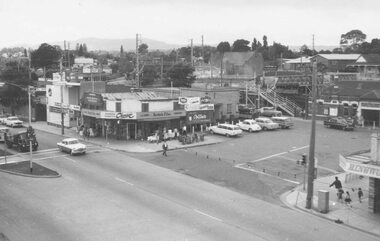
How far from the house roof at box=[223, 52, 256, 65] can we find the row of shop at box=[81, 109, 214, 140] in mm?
79342

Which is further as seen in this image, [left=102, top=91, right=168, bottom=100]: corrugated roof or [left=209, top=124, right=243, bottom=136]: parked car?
[left=209, top=124, right=243, bottom=136]: parked car

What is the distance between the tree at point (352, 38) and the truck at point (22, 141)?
171719 mm

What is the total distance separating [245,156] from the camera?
39.8m

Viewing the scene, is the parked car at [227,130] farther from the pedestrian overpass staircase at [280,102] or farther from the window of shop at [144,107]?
the pedestrian overpass staircase at [280,102]

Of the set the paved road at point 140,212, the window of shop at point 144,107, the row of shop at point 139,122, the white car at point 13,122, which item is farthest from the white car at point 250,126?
the white car at point 13,122

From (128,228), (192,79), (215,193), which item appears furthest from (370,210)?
(192,79)

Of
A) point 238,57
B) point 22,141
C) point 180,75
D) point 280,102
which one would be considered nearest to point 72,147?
point 22,141

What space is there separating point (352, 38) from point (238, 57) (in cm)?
8422

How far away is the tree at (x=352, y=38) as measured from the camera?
19116 cm

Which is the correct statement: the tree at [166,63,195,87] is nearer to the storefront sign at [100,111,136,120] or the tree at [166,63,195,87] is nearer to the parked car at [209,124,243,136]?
the parked car at [209,124,243,136]

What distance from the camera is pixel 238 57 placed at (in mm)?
131625

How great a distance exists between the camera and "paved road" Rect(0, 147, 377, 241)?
68.8ft

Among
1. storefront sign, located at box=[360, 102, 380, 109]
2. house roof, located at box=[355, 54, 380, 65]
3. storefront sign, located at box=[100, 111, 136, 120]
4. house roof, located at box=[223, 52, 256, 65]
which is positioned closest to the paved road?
storefront sign, located at box=[100, 111, 136, 120]

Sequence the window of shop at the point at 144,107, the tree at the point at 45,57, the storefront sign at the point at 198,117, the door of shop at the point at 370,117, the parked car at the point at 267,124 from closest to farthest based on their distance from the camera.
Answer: the window of shop at the point at 144,107
the storefront sign at the point at 198,117
the parked car at the point at 267,124
the door of shop at the point at 370,117
the tree at the point at 45,57
